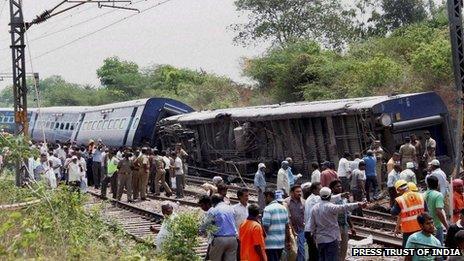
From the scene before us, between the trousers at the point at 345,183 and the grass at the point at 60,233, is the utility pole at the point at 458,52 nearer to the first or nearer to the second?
the trousers at the point at 345,183

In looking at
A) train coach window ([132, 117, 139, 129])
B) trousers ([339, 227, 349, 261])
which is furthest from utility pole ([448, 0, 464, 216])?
train coach window ([132, 117, 139, 129])

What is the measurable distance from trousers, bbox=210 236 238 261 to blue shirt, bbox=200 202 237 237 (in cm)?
7

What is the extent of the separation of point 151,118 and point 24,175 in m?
8.95

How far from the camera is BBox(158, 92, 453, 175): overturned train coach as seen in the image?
19094mm

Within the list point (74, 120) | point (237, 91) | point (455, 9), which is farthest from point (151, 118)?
point (237, 91)

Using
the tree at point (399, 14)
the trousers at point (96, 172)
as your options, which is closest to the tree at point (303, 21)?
the tree at point (399, 14)

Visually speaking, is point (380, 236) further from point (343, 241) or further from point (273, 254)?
point (273, 254)

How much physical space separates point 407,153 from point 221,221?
9.17 meters

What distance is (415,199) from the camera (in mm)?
9914

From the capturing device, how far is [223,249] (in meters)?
9.79

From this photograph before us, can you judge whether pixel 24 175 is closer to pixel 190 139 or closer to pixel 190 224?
pixel 190 139

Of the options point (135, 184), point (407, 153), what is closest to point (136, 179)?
point (135, 184)

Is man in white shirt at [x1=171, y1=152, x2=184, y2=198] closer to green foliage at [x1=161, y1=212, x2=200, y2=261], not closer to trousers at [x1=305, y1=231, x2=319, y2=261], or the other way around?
trousers at [x1=305, y1=231, x2=319, y2=261]

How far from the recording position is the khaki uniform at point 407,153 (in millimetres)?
17797
